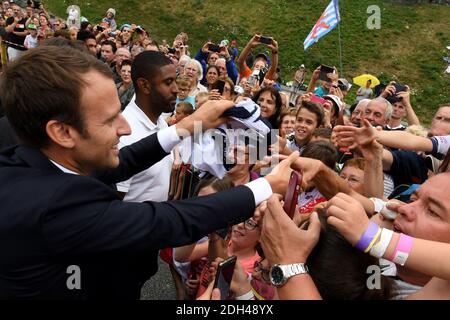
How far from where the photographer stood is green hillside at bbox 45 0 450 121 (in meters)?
16.1

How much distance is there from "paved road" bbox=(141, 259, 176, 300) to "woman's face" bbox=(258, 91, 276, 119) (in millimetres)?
2044

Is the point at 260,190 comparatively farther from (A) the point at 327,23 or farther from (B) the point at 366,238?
(A) the point at 327,23

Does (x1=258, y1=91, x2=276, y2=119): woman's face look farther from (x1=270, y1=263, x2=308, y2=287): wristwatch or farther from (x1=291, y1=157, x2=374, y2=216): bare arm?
(x1=270, y1=263, x2=308, y2=287): wristwatch

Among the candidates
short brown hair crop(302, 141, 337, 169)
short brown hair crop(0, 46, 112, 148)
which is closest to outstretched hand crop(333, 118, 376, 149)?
short brown hair crop(302, 141, 337, 169)

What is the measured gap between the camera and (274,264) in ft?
4.25

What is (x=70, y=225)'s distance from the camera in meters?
1.16

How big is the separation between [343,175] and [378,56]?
1575 cm

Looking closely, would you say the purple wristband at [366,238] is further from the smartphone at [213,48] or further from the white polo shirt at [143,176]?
the smartphone at [213,48]

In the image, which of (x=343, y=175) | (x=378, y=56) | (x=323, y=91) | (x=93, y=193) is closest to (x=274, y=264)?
(x=93, y=193)

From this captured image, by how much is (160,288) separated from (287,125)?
2.14 meters

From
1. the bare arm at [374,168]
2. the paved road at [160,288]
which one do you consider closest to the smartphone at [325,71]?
the paved road at [160,288]

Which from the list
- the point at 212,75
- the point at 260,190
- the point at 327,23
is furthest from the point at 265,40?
the point at 260,190

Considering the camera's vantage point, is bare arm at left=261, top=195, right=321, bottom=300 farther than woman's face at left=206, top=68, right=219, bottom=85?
No
